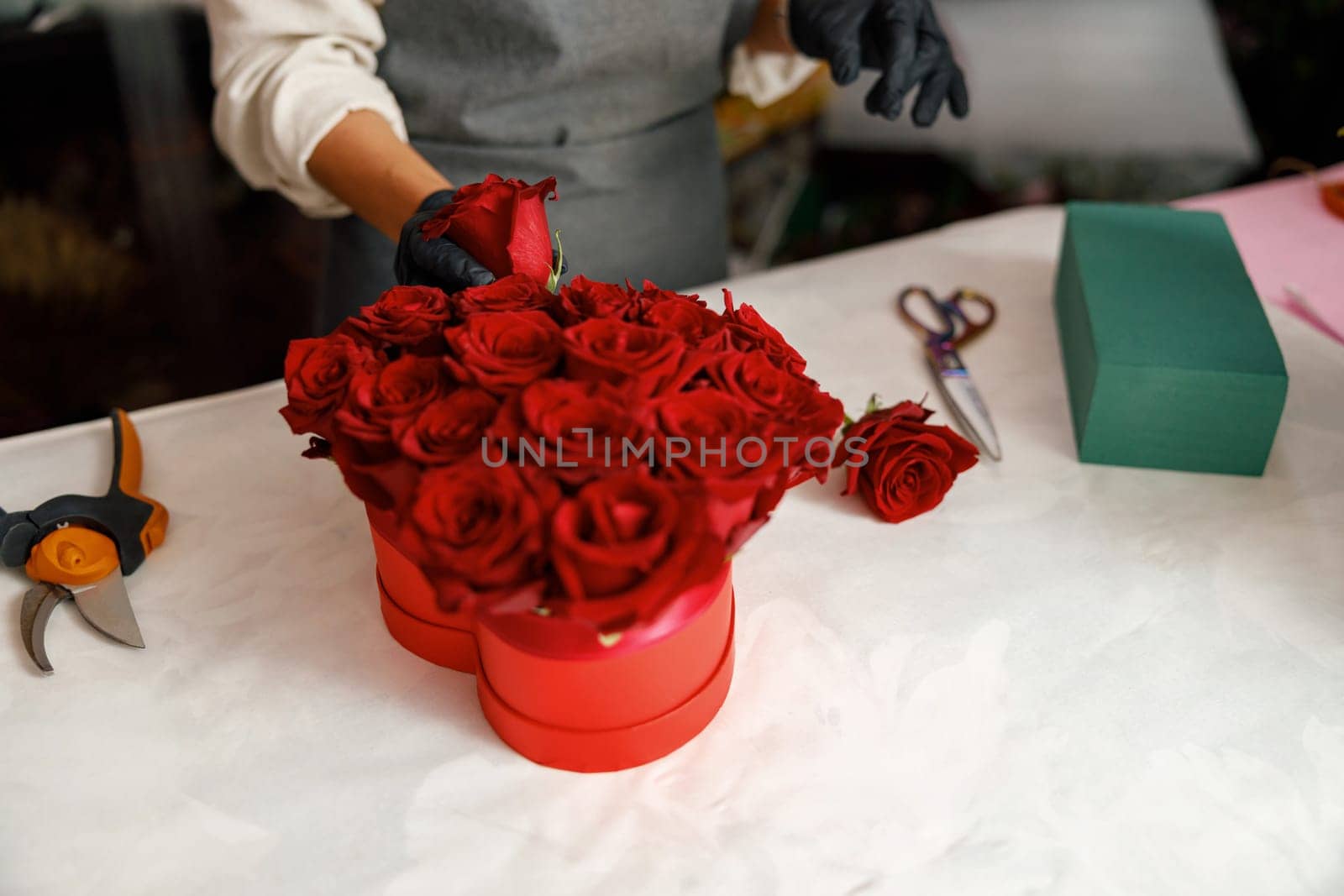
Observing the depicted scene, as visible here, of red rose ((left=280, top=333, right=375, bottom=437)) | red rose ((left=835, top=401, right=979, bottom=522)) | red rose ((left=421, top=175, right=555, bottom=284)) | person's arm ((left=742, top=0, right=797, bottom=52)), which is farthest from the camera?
person's arm ((left=742, top=0, right=797, bottom=52))

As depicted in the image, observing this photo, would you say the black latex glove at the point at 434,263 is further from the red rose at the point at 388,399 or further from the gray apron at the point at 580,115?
the gray apron at the point at 580,115

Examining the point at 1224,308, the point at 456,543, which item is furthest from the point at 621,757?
the point at 1224,308

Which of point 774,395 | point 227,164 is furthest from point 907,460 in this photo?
point 227,164

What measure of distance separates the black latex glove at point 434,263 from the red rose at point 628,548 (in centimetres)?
30

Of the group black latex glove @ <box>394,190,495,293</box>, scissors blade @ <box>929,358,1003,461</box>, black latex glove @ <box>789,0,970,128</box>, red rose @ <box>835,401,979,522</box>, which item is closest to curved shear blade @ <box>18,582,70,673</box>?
black latex glove @ <box>394,190,495,293</box>

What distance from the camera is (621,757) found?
621 mm

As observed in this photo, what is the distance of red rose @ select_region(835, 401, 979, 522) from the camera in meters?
0.79

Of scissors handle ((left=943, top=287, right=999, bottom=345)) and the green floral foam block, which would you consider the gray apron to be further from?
the green floral foam block

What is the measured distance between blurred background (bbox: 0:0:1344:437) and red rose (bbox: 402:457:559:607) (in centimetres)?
162

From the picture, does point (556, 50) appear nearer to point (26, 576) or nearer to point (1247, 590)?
point (26, 576)

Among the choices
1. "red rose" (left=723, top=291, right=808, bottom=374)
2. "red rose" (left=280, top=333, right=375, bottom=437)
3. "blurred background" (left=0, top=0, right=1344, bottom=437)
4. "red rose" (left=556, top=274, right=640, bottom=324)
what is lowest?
"blurred background" (left=0, top=0, right=1344, bottom=437)

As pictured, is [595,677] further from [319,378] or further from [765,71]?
[765,71]

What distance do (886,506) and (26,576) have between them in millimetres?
626

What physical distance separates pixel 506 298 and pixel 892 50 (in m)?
0.60
